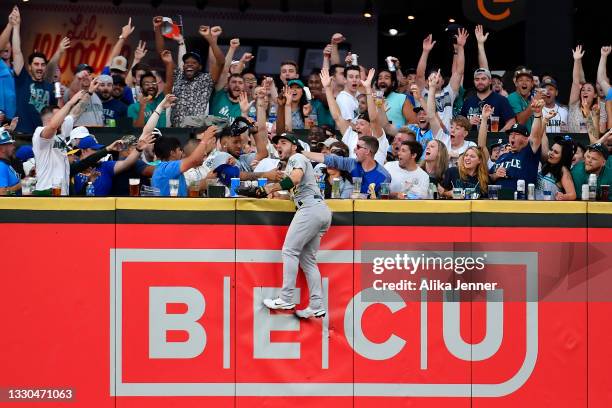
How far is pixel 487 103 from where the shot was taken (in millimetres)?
15969

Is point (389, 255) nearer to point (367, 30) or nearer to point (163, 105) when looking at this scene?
point (163, 105)

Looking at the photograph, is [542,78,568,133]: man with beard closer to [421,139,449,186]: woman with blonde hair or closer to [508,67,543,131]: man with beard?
[508,67,543,131]: man with beard

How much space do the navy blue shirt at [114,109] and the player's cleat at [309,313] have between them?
6.25m

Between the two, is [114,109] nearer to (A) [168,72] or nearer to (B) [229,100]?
(A) [168,72]

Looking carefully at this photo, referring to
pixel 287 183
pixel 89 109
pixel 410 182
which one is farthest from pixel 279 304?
pixel 89 109

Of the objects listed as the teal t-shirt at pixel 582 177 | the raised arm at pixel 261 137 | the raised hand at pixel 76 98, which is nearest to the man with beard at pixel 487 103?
the teal t-shirt at pixel 582 177

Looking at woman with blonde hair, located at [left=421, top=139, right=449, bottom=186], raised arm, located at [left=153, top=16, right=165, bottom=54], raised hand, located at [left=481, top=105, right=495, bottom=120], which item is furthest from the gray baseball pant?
raised arm, located at [left=153, top=16, right=165, bottom=54]

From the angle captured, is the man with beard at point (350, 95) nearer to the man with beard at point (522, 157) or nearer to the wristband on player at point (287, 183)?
the man with beard at point (522, 157)

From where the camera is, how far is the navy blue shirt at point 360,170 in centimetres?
1245

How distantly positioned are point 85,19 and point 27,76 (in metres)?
8.13

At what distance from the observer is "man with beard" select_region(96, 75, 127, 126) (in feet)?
52.7

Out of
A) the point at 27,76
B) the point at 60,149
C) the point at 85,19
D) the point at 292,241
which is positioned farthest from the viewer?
the point at 85,19

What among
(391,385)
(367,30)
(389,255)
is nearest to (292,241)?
(389,255)

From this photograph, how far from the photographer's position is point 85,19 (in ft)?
78.8
